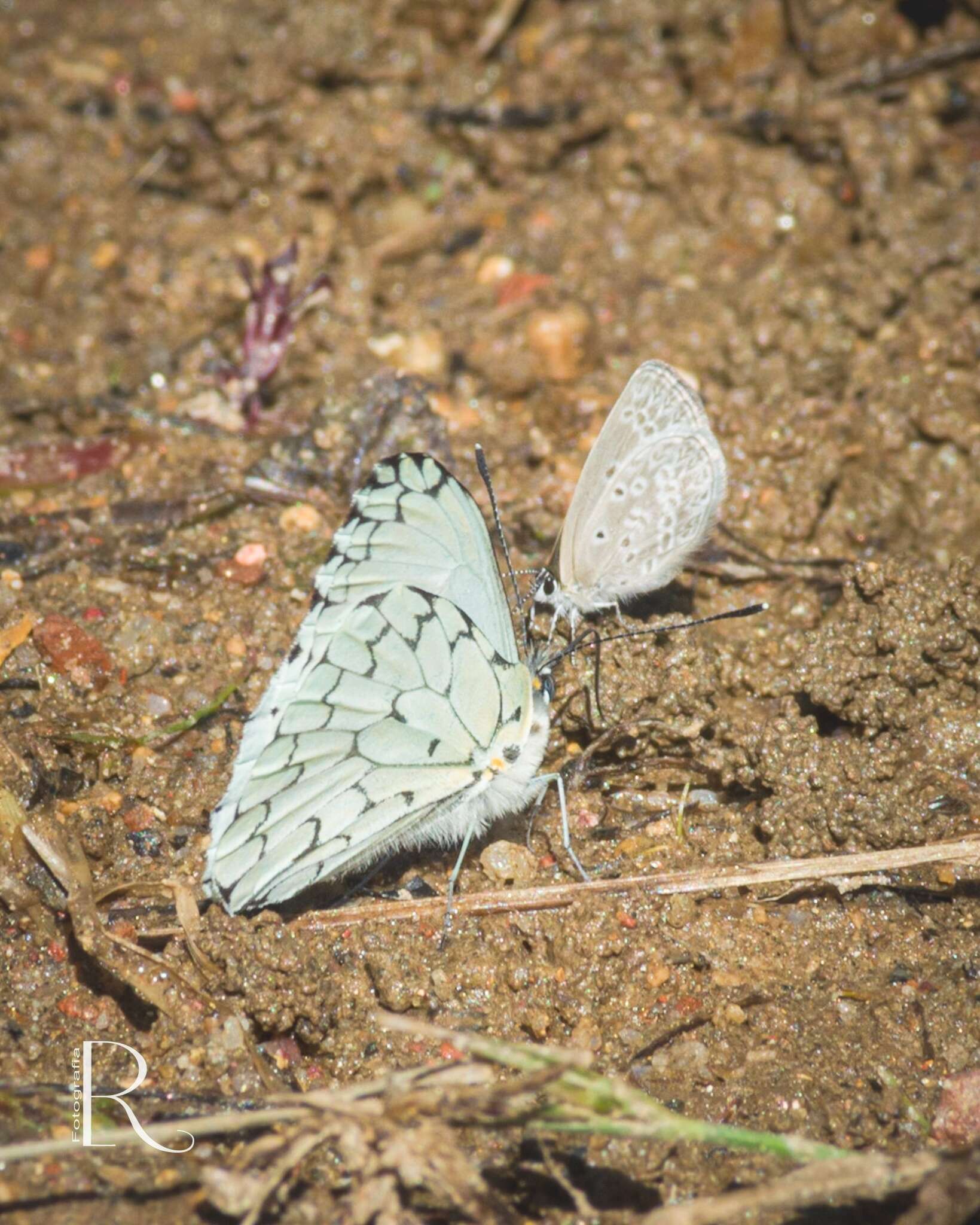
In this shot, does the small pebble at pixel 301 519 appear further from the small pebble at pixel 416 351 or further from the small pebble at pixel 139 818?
the small pebble at pixel 139 818

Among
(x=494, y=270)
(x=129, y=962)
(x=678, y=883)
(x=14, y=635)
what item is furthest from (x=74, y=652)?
(x=494, y=270)

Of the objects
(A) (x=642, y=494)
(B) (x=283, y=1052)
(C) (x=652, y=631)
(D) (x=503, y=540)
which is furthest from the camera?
(A) (x=642, y=494)

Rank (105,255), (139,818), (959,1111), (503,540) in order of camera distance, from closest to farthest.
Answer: (959,1111) < (503,540) < (139,818) < (105,255)

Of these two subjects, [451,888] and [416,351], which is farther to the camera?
[416,351]

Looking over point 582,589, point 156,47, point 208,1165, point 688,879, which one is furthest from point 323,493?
point 156,47

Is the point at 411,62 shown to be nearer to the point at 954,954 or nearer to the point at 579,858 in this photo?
the point at 579,858

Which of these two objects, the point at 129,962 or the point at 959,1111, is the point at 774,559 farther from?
the point at 129,962
